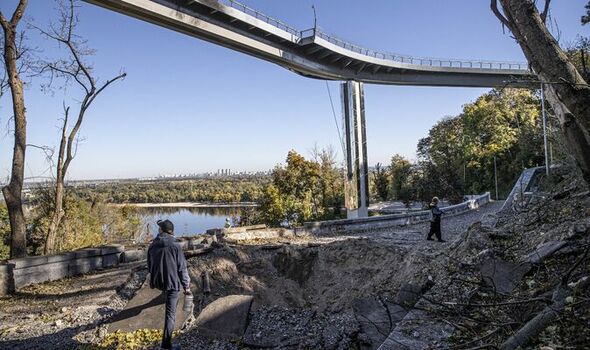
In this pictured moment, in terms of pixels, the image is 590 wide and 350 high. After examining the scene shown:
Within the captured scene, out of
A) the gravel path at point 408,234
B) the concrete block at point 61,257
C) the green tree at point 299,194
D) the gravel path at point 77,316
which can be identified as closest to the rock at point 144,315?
the gravel path at point 77,316

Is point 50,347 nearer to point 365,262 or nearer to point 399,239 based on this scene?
point 365,262

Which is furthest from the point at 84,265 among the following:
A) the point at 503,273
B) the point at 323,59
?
the point at 323,59

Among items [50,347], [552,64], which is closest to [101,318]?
[50,347]

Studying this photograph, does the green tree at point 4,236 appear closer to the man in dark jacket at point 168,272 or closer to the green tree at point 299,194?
the green tree at point 299,194

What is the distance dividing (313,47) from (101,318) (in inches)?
858

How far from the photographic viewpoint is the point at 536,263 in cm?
476

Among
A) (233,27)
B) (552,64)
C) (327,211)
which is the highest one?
(233,27)

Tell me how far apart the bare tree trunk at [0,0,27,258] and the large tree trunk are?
12.9 metres

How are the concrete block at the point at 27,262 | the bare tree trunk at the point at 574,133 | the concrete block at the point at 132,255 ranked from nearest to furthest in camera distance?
the bare tree trunk at the point at 574,133, the concrete block at the point at 27,262, the concrete block at the point at 132,255

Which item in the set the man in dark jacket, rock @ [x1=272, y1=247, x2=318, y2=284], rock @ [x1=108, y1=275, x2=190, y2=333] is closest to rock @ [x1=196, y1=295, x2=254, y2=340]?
rock @ [x1=108, y1=275, x2=190, y2=333]

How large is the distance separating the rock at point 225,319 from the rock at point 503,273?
3.84 meters

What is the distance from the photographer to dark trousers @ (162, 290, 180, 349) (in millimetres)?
5457

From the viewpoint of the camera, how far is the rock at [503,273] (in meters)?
4.65

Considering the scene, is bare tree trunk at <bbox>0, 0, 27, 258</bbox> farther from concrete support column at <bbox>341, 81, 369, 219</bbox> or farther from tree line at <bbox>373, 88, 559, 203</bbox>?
tree line at <bbox>373, 88, 559, 203</bbox>
